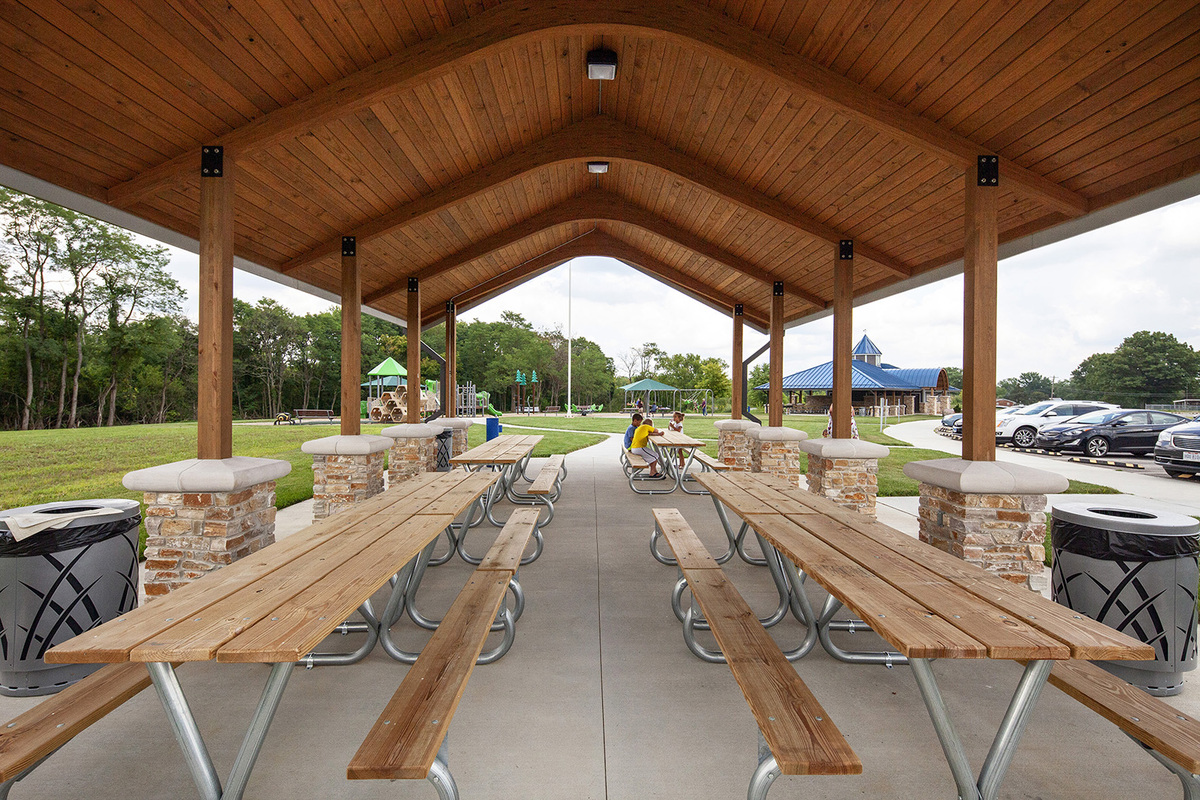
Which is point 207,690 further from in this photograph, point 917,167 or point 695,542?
point 917,167

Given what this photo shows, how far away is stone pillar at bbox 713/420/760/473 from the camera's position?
32.6 ft

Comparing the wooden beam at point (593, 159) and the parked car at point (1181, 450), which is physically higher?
the wooden beam at point (593, 159)

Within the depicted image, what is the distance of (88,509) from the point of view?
2.88 m

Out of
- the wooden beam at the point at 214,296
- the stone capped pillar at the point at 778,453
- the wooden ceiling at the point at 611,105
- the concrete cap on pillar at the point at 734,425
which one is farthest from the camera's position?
the concrete cap on pillar at the point at 734,425

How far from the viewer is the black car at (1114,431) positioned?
39.4 ft

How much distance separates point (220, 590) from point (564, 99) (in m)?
5.13

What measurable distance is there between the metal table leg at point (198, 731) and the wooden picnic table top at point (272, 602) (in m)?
0.09

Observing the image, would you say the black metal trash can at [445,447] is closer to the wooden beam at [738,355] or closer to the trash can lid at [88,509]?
the wooden beam at [738,355]

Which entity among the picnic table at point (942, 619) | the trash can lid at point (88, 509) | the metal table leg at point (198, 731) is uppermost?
the trash can lid at point (88, 509)

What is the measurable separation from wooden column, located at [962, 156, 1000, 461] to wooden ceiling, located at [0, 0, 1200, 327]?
0.21 meters

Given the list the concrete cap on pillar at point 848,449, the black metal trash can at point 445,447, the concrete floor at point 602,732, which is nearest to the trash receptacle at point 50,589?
the concrete floor at point 602,732

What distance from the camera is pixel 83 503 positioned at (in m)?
2.91

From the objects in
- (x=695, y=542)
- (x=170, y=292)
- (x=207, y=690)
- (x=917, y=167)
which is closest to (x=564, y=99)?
(x=917, y=167)

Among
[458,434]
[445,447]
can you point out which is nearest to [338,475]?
[445,447]
